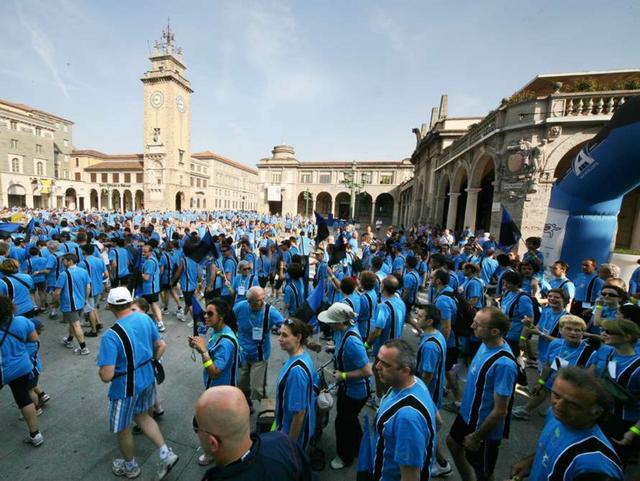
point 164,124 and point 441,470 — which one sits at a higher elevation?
point 164,124

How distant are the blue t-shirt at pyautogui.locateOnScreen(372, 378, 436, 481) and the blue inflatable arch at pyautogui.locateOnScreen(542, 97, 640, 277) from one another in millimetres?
8005

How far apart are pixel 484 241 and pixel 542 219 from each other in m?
2.41

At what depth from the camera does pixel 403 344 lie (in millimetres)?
2125

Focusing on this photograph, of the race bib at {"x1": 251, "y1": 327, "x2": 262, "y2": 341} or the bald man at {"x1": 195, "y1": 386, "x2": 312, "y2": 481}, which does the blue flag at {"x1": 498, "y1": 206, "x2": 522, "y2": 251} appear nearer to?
the race bib at {"x1": 251, "y1": 327, "x2": 262, "y2": 341}

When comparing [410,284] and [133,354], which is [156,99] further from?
[133,354]

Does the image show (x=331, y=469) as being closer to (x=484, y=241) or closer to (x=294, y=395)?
(x=294, y=395)

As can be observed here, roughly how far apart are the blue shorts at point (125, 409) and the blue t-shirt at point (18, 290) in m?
3.09

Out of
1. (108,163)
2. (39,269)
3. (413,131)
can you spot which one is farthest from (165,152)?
(39,269)

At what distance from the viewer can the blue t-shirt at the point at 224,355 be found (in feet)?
Answer: 10.1

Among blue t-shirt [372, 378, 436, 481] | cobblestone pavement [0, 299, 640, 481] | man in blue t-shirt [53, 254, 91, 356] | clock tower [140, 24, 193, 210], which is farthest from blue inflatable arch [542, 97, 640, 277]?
clock tower [140, 24, 193, 210]

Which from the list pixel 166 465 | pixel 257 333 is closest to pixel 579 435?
pixel 257 333

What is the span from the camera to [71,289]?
529 cm

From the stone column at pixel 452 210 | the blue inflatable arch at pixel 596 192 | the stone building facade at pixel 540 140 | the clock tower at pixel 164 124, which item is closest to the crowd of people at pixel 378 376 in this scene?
the blue inflatable arch at pixel 596 192

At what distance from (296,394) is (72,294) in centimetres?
503
